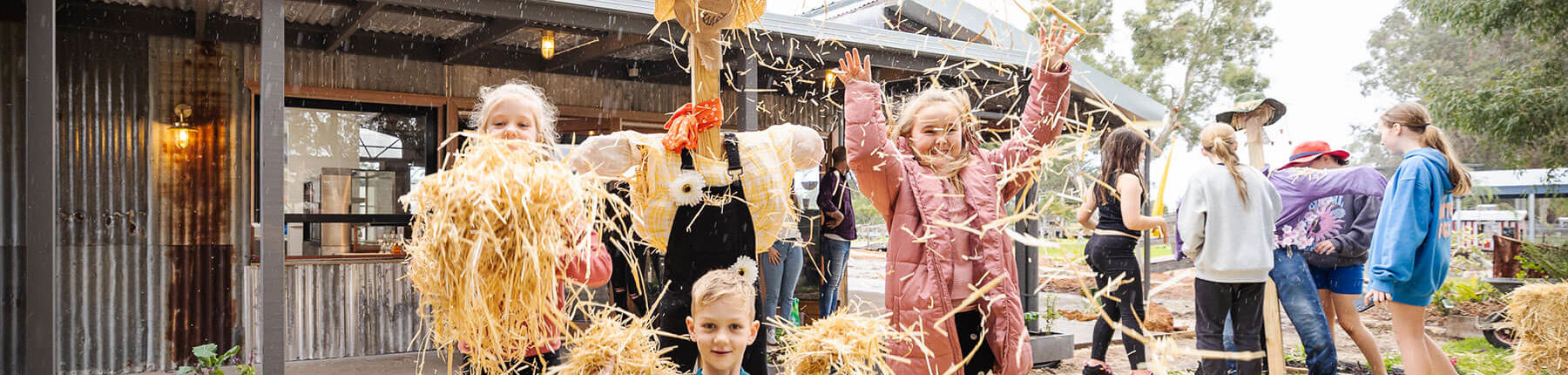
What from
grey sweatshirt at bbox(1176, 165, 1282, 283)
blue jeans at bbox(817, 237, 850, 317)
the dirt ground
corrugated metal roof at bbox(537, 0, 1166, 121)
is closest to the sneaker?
the dirt ground

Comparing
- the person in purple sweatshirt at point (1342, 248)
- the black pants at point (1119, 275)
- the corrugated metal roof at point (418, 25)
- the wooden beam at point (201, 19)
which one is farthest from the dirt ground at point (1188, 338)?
→ the wooden beam at point (201, 19)

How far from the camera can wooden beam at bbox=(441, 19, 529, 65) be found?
5.09 m

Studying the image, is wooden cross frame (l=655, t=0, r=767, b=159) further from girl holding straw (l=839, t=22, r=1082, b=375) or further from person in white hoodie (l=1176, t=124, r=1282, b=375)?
person in white hoodie (l=1176, t=124, r=1282, b=375)

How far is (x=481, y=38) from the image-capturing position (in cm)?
549

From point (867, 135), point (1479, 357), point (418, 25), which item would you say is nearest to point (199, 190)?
point (418, 25)

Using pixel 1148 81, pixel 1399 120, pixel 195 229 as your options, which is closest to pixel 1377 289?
pixel 1399 120

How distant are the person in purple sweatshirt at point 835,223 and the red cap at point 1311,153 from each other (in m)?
2.40

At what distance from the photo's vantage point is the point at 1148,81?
24.1 meters

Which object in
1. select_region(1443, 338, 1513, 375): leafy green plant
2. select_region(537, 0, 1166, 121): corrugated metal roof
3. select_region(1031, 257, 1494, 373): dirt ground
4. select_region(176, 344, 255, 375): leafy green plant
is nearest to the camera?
select_region(176, 344, 255, 375): leafy green plant

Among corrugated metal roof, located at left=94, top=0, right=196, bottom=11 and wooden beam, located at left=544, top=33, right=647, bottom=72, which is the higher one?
corrugated metal roof, located at left=94, top=0, right=196, bottom=11

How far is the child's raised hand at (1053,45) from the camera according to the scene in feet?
7.67

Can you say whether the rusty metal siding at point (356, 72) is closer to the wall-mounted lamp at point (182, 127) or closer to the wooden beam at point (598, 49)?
the wall-mounted lamp at point (182, 127)

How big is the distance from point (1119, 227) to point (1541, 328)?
2525 millimetres

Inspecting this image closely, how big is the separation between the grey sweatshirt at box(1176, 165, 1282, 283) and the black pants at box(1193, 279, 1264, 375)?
0.14ft
